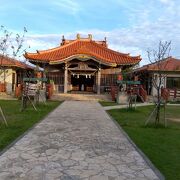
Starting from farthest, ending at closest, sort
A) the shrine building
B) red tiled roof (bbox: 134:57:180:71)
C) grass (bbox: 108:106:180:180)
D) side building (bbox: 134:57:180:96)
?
side building (bbox: 134:57:180:96) < red tiled roof (bbox: 134:57:180:71) < the shrine building < grass (bbox: 108:106:180:180)

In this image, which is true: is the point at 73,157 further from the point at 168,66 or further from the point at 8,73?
the point at 168,66

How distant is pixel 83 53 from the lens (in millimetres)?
29297

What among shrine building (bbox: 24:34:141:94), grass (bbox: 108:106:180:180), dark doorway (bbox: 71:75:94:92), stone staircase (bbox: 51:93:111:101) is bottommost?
grass (bbox: 108:106:180:180)

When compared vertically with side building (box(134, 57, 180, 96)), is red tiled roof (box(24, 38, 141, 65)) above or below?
above

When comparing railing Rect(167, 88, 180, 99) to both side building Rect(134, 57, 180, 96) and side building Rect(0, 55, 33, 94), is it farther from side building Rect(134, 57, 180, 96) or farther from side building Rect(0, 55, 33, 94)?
side building Rect(0, 55, 33, 94)

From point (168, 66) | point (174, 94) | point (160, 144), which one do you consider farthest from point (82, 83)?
point (160, 144)

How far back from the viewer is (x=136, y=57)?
100 ft

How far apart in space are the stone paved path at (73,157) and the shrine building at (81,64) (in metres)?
19.4

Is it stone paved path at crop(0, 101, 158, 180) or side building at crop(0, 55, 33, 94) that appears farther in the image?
side building at crop(0, 55, 33, 94)

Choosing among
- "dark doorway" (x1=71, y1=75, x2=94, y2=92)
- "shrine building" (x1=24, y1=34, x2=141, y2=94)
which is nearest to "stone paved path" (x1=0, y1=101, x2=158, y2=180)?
"shrine building" (x1=24, y1=34, x2=141, y2=94)

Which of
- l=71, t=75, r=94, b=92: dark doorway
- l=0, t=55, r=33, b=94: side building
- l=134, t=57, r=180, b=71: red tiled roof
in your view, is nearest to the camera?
l=134, t=57, r=180, b=71: red tiled roof

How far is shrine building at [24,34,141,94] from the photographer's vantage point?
29.4 metres

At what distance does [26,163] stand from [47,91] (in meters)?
20.3

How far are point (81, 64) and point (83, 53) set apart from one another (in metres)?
1.59
